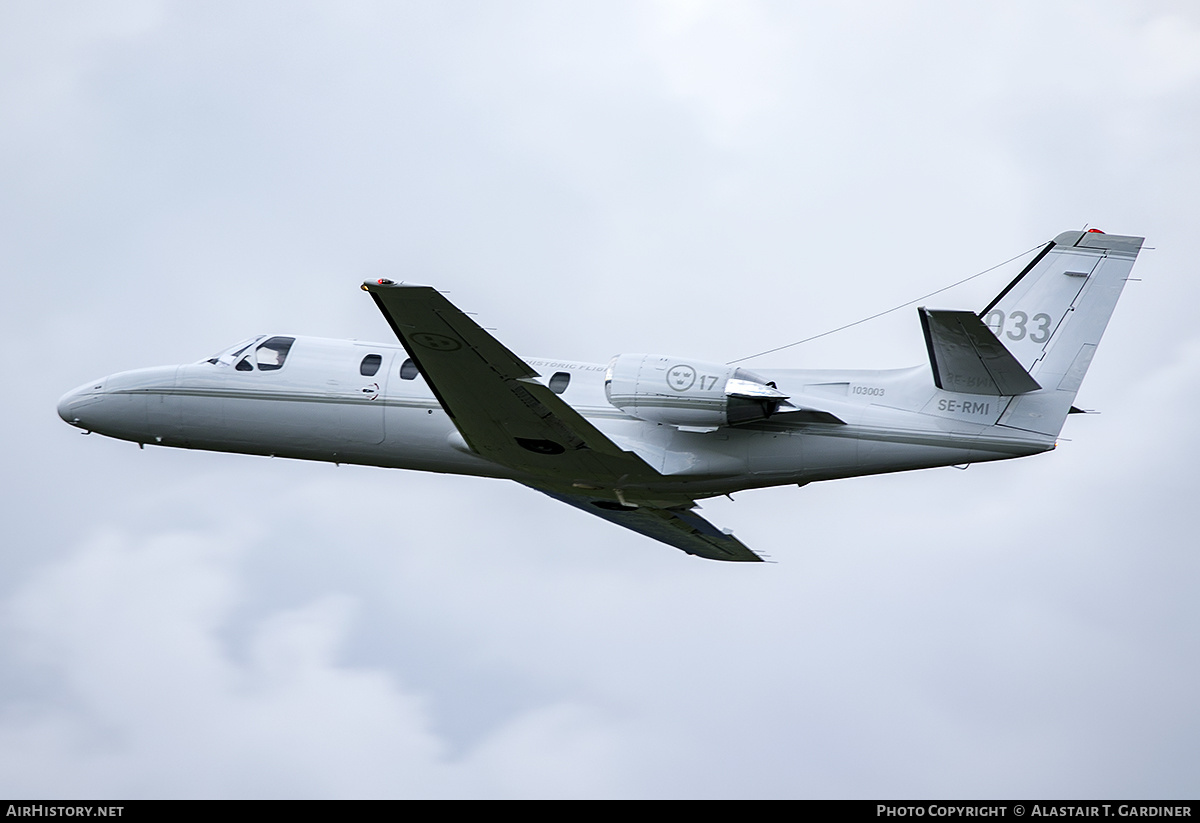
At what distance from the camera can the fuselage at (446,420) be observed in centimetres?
2328

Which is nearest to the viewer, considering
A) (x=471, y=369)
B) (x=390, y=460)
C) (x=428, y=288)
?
(x=428, y=288)

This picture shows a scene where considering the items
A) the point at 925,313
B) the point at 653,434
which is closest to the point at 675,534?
the point at 653,434

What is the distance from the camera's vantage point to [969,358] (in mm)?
22422

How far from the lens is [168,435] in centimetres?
2773

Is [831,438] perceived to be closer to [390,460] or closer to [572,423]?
[572,423]

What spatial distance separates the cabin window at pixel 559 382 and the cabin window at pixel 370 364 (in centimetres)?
335

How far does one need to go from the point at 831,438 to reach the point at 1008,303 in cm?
396

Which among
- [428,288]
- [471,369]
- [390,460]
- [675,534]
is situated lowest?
[675,534]

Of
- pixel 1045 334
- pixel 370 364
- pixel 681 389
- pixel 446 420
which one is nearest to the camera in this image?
pixel 681 389

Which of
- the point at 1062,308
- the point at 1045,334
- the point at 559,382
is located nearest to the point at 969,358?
the point at 1045,334

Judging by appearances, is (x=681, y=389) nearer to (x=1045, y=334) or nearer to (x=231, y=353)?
(x=1045, y=334)

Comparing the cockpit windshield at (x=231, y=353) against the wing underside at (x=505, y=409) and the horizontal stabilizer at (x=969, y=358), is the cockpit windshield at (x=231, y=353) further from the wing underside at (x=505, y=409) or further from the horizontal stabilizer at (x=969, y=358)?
the horizontal stabilizer at (x=969, y=358)

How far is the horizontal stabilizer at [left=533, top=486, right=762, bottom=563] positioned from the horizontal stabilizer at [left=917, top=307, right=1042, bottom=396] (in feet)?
19.3

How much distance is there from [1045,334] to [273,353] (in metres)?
13.9
